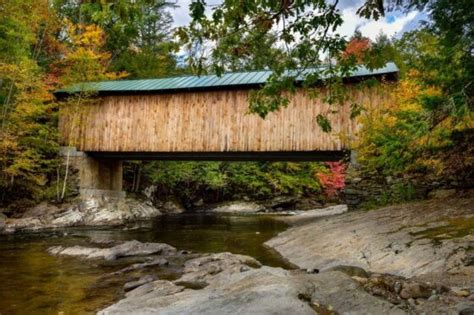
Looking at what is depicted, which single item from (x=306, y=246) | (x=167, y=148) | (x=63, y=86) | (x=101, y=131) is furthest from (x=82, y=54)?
(x=306, y=246)

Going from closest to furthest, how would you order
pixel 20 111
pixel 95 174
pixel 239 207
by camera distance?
1. pixel 20 111
2. pixel 95 174
3. pixel 239 207

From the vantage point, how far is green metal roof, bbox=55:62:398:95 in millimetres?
17514

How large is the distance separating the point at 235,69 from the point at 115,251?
16.0ft

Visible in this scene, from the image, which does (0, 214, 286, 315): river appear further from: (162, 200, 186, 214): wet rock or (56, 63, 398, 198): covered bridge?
(162, 200, 186, 214): wet rock

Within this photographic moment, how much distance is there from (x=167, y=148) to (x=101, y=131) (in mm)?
3618

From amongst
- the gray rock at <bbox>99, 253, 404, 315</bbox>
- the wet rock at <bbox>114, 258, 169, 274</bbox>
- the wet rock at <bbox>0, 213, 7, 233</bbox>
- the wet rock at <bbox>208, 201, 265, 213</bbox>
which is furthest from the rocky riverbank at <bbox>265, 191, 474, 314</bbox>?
the wet rock at <bbox>208, 201, 265, 213</bbox>

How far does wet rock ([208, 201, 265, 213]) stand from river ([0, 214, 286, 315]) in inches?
431

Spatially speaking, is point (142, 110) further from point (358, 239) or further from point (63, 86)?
point (358, 239)

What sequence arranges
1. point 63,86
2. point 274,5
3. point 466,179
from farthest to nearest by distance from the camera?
1. point 63,86
2. point 466,179
3. point 274,5

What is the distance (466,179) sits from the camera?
1122cm

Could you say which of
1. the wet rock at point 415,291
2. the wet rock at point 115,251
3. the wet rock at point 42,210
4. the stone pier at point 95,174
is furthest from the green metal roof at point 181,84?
the wet rock at point 415,291

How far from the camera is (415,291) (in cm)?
424

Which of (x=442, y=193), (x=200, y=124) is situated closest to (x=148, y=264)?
(x=442, y=193)

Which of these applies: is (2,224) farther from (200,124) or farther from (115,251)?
(200,124)
